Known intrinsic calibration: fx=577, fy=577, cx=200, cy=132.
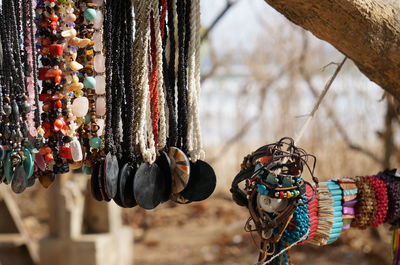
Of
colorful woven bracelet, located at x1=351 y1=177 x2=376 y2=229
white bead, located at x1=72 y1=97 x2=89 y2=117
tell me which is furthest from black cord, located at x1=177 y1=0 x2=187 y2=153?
colorful woven bracelet, located at x1=351 y1=177 x2=376 y2=229

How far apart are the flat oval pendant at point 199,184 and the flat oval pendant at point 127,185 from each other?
0.13 meters

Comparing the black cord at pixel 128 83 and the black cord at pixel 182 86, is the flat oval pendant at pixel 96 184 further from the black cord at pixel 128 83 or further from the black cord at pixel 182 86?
the black cord at pixel 182 86

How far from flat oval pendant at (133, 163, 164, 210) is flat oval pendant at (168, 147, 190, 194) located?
0.03 m

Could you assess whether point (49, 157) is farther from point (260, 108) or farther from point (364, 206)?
point (260, 108)

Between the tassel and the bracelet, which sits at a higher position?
the bracelet

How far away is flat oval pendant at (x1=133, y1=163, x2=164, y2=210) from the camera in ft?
4.09

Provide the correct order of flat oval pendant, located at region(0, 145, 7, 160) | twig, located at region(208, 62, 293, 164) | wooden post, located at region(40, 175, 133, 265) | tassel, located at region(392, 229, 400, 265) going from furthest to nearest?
1. twig, located at region(208, 62, 293, 164)
2. wooden post, located at region(40, 175, 133, 265)
3. tassel, located at region(392, 229, 400, 265)
4. flat oval pendant, located at region(0, 145, 7, 160)

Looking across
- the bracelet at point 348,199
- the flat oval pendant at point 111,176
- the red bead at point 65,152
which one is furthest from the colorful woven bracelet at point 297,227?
the red bead at point 65,152

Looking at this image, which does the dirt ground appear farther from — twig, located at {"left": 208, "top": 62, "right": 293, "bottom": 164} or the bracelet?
the bracelet

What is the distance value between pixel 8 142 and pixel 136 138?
27 centimetres

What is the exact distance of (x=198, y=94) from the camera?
4.53 ft

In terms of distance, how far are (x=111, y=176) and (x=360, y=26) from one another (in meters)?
0.69

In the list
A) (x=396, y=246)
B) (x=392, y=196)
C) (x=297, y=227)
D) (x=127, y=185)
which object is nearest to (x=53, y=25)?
(x=127, y=185)

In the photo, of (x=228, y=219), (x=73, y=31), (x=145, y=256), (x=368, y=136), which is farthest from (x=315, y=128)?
(x=73, y=31)
